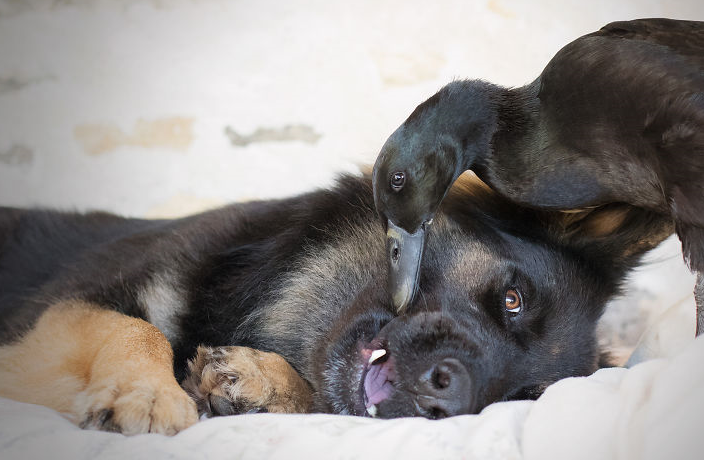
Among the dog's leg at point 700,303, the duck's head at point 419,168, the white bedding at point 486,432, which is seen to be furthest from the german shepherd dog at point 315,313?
the dog's leg at point 700,303

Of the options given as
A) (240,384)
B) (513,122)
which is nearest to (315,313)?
(240,384)

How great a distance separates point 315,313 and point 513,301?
736 mm

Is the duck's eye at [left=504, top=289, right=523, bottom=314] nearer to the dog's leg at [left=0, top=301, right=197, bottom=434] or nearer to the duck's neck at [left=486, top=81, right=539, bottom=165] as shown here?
the duck's neck at [left=486, top=81, right=539, bottom=165]

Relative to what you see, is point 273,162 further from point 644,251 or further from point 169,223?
point 644,251

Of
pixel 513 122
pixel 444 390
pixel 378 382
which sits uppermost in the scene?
pixel 513 122

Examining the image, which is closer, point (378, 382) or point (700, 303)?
point (700, 303)

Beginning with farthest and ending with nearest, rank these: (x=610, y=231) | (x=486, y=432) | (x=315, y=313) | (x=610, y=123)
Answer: (x=315, y=313) → (x=610, y=231) → (x=610, y=123) → (x=486, y=432)

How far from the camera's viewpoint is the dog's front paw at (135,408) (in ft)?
6.23

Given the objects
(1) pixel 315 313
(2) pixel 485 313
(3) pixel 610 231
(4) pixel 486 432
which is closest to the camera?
(4) pixel 486 432

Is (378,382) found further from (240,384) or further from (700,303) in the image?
(700,303)

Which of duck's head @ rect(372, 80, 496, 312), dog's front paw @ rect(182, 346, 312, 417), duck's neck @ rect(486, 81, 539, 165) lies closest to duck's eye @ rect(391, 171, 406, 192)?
duck's head @ rect(372, 80, 496, 312)

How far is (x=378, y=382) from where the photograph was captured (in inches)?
82.4

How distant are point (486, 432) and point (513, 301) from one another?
2.60 ft

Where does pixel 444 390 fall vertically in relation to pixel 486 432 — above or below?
below
